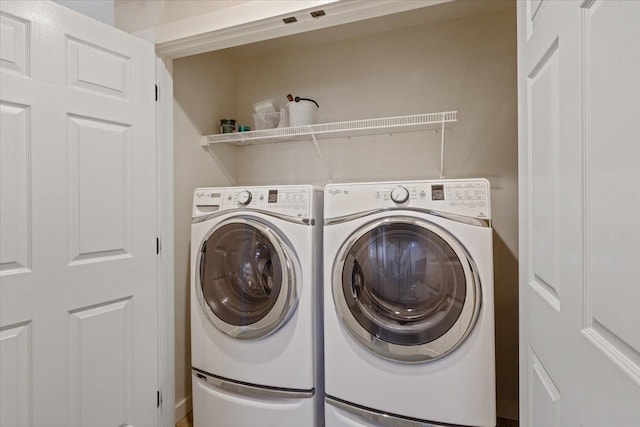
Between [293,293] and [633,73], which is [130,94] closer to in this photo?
[293,293]

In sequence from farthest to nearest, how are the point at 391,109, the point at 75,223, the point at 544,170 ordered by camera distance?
the point at 391,109
the point at 75,223
the point at 544,170

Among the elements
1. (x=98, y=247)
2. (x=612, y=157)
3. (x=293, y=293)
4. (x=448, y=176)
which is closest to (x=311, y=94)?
(x=448, y=176)

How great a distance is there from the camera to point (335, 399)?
5.14 feet

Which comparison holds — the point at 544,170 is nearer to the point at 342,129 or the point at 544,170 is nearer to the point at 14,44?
the point at 342,129

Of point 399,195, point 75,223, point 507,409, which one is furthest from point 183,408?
point 507,409

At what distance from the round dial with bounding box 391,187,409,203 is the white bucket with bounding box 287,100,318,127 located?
96cm

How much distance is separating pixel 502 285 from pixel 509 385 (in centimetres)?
59

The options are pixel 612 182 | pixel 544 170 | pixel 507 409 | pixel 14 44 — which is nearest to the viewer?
pixel 612 182

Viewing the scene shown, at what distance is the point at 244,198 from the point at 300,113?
0.77 metres

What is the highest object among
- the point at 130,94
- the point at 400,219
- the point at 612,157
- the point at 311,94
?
the point at 311,94

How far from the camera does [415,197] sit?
1447 mm

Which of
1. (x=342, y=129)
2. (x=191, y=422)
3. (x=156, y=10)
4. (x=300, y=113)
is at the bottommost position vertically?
(x=191, y=422)

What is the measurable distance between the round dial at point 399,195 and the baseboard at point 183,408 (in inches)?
69.6

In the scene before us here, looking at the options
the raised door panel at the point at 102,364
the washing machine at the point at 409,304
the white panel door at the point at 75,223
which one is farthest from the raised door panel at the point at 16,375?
the washing machine at the point at 409,304
